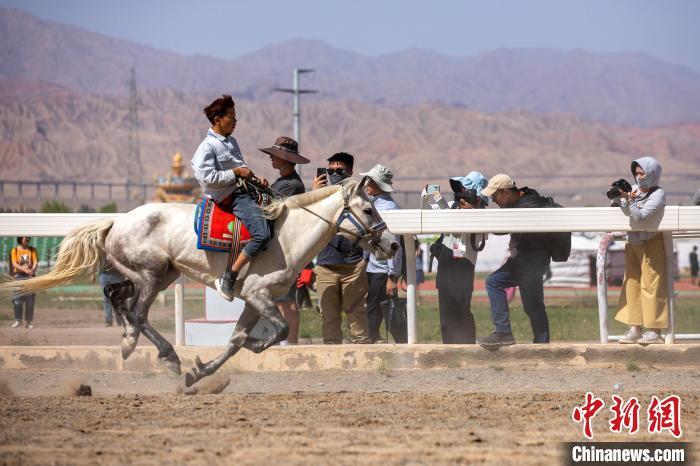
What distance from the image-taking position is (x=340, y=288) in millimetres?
11508

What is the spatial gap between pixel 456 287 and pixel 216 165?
3.12m

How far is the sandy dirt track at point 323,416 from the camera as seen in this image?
679cm

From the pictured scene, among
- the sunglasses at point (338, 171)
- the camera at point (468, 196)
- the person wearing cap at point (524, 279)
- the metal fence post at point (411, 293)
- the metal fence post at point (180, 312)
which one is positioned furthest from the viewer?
the camera at point (468, 196)

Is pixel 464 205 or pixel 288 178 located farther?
pixel 464 205

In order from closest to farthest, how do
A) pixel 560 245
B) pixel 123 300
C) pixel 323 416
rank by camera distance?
pixel 323 416, pixel 123 300, pixel 560 245

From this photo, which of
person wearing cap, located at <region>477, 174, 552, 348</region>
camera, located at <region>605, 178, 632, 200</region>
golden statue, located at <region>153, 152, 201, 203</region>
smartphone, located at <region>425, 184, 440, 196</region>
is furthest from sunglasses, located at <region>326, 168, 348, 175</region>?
golden statue, located at <region>153, 152, 201, 203</region>

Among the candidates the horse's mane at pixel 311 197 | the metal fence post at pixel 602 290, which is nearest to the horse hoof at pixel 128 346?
the horse's mane at pixel 311 197

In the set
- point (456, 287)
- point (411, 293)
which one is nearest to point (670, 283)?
point (456, 287)

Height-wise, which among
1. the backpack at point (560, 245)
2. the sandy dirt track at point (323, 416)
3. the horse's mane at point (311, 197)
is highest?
the horse's mane at point (311, 197)

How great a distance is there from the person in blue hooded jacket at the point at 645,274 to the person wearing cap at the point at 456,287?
1.53 meters

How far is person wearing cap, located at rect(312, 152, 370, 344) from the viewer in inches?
450

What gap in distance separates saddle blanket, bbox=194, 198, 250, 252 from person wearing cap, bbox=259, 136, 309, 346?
3.75ft

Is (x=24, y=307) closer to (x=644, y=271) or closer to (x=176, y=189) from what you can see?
(x=644, y=271)

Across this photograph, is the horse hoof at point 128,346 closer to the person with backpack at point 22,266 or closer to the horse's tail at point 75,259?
the horse's tail at point 75,259
